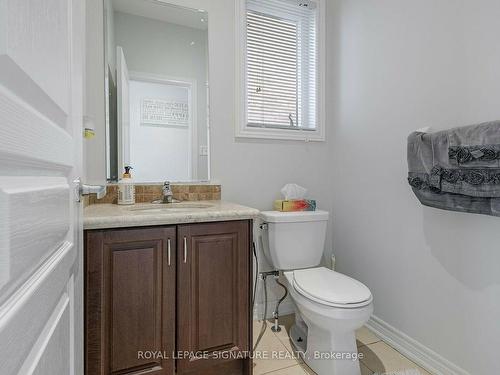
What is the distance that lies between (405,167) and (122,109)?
1740 mm

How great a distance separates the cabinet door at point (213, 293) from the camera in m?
1.24

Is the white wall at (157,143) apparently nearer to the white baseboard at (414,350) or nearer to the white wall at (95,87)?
the white wall at (95,87)

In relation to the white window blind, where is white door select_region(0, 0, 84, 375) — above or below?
below

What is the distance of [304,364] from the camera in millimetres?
1572

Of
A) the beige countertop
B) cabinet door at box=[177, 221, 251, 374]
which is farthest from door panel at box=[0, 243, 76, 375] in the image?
cabinet door at box=[177, 221, 251, 374]

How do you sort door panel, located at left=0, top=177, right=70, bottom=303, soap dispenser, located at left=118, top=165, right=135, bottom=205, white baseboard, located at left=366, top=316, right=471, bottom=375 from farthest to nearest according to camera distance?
1. soap dispenser, located at left=118, top=165, right=135, bottom=205
2. white baseboard, located at left=366, top=316, right=471, bottom=375
3. door panel, located at left=0, top=177, right=70, bottom=303

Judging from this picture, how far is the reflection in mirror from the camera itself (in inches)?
68.4

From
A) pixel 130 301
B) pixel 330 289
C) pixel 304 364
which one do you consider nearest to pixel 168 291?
pixel 130 301

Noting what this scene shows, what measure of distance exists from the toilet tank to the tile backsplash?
0.38 m

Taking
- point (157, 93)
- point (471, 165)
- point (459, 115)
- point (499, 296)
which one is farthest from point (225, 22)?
point (499, 296)

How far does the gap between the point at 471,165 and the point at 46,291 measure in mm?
1490

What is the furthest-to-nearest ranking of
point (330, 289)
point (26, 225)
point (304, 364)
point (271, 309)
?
1. point (271, 309)
2. point (304, 364)
3. point (330, 289)
4. point (26, 225)

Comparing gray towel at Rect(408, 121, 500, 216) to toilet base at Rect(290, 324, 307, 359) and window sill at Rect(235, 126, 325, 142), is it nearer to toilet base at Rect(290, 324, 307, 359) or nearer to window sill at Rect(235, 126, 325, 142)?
window sill at Rect(235, 126, 325, 142)

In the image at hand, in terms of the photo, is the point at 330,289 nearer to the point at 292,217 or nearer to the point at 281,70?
the point at 292,217
